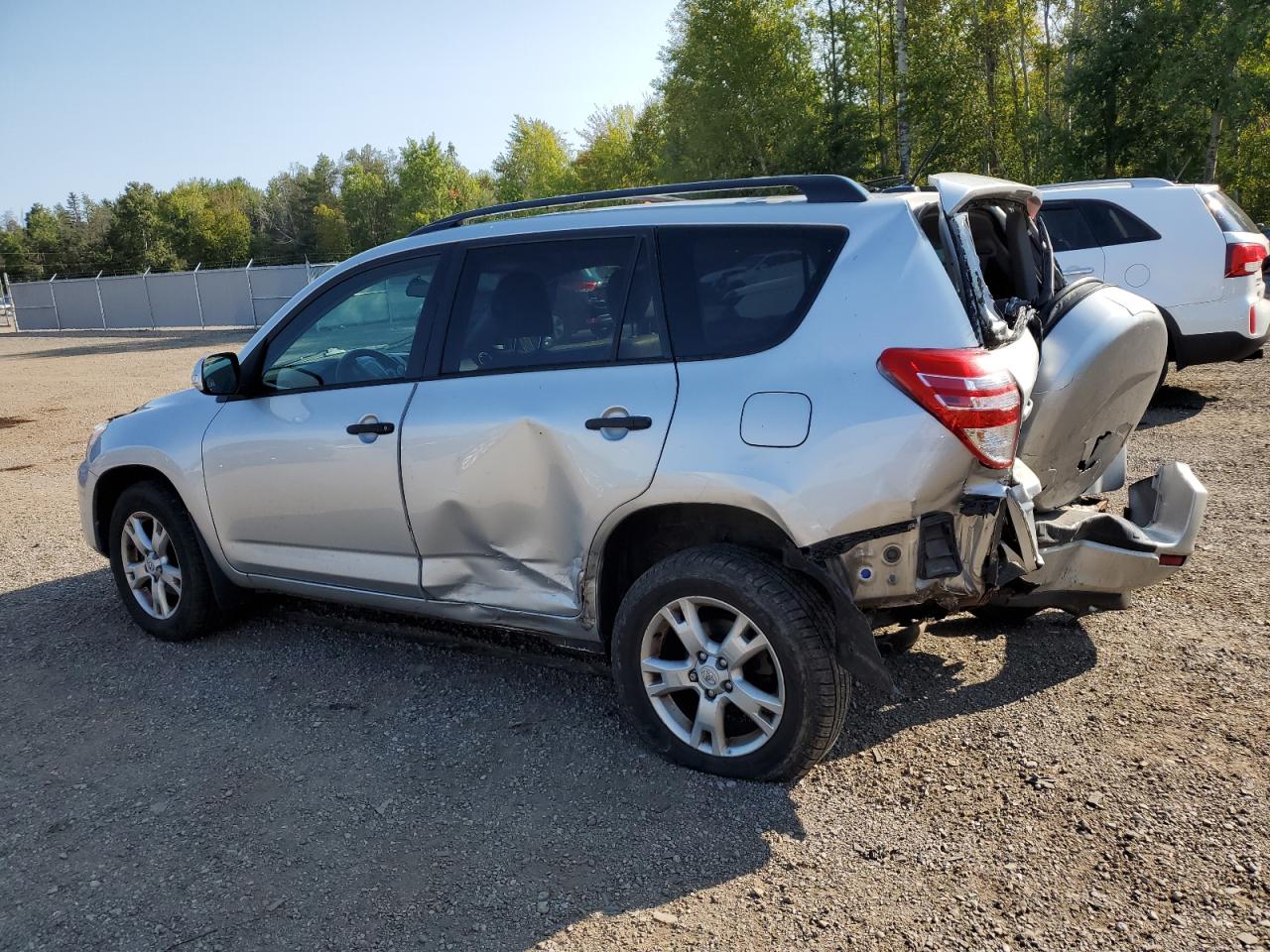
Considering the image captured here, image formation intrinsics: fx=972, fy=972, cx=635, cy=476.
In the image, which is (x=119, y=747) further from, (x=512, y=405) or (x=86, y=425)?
(x=86, y=425)

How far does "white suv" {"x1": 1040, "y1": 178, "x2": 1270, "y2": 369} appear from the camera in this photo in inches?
325

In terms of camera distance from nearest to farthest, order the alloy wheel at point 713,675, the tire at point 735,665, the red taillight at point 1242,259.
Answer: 1. the tire at point 735,665
2. the alloy wheel at point 713,675
3. the red taillight at point 1242,259

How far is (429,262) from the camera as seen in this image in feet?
13.0

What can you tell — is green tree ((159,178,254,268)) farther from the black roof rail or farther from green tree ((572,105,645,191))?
the black roof rail

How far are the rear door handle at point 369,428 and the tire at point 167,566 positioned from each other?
4.24ft

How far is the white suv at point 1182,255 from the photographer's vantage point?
825 centimetres

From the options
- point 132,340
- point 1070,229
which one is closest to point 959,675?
point 1070,229

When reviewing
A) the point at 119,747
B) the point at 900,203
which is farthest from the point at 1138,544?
the point at 119,747

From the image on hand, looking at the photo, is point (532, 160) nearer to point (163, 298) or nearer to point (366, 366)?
point (163, 298)

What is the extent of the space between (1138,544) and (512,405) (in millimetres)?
2311

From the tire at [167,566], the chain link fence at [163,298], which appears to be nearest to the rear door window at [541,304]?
the tire at [167,566]

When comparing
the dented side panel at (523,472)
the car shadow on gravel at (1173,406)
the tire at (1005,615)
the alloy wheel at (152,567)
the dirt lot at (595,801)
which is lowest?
the dirt lot at (595,801)

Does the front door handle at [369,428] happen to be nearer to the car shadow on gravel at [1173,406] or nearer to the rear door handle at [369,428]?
the rear door handle at [369,428]

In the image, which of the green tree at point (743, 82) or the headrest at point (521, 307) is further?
the green tree at point (743, 82)
